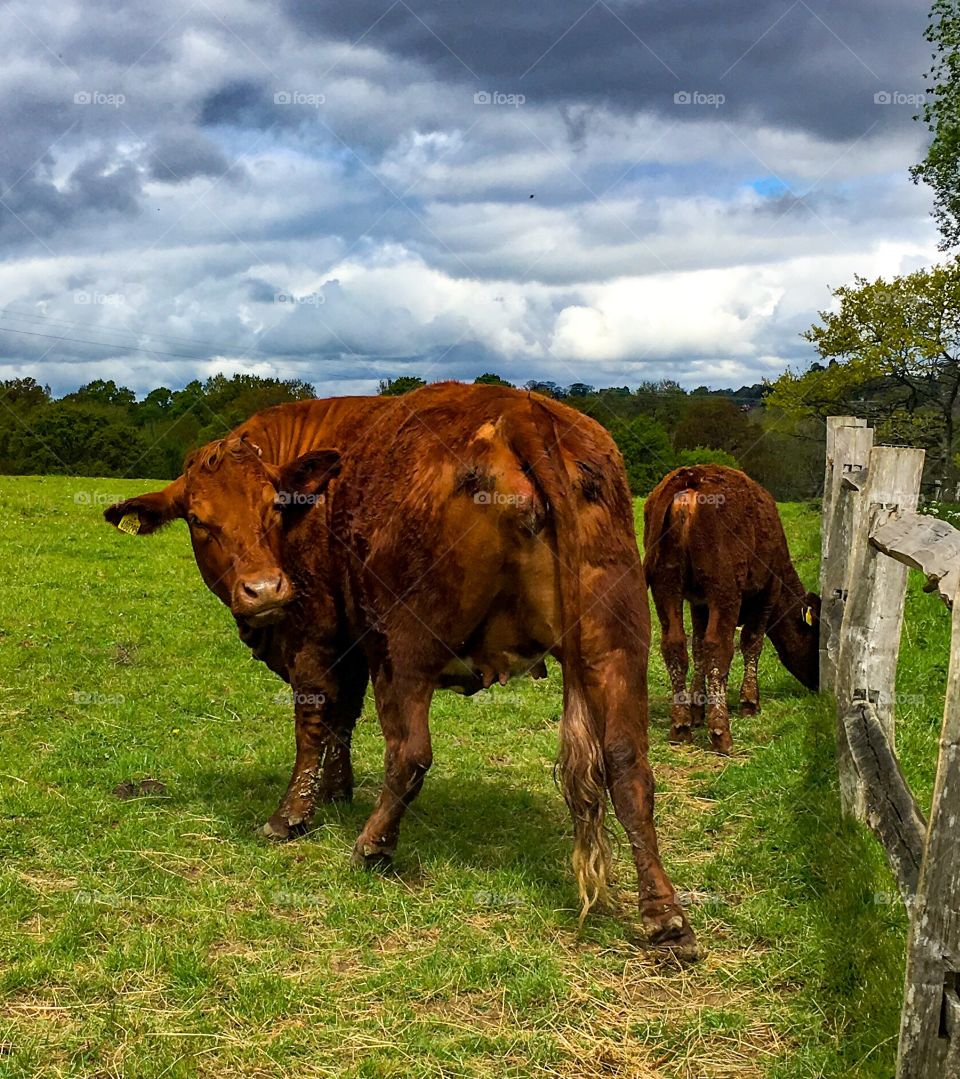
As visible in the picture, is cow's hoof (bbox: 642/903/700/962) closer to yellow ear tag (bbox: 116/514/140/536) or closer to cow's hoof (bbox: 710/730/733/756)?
cow's hoof (bbox: 710/730/733/756)

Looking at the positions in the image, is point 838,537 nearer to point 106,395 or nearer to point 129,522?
point 129,522

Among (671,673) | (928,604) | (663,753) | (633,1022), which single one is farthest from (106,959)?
(928,604)

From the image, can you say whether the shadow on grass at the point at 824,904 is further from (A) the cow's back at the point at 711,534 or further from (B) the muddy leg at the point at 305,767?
(B) the muddy leg at the point at 305,767

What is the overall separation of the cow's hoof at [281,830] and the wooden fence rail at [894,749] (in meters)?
3.42

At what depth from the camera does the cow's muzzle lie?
612cm

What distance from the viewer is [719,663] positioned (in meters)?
9.35

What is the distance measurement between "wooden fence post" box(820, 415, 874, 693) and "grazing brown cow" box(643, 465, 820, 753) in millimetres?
450

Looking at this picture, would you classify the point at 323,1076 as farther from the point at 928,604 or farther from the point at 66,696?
the point at 928,604

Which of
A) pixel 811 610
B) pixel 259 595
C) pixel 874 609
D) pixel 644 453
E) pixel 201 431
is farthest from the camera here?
pixel 644 453

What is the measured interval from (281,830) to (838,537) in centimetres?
611

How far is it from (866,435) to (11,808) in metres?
7.92

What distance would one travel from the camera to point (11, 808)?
23.0 feet

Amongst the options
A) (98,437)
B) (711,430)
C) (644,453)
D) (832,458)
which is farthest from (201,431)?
(832,458)

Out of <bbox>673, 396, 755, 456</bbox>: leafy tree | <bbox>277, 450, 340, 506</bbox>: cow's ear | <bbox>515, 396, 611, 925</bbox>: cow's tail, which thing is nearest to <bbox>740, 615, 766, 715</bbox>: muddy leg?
<bbox>515, 396, 611, 925</bbox>: cow's tail
